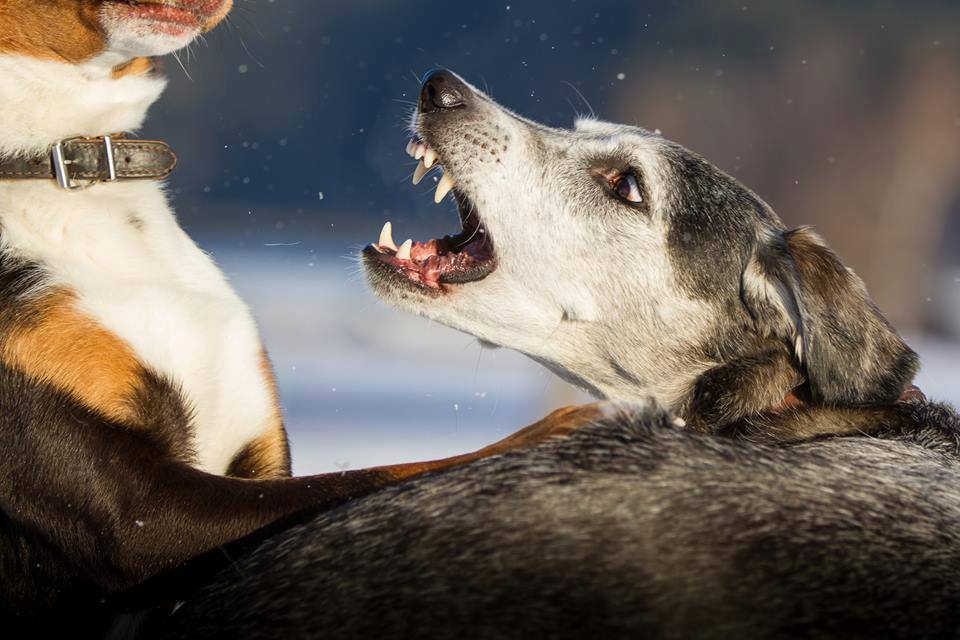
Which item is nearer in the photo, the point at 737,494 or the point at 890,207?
the point at 737,494

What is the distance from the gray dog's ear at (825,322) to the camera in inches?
118

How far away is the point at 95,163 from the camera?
3.13m

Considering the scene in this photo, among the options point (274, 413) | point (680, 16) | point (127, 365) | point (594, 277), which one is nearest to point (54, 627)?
point (127, 365)

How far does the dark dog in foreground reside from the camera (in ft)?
6.12

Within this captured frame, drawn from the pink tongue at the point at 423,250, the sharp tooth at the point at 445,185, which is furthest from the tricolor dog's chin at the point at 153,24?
the pink tongue at the point at 423,250

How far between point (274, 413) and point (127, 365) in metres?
0.63

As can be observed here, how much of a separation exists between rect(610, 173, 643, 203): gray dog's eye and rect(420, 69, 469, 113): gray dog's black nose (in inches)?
20.5

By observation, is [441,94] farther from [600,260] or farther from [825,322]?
[825,322]

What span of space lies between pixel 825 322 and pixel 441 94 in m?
1.29

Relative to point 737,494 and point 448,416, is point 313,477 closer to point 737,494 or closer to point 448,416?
point 737,494

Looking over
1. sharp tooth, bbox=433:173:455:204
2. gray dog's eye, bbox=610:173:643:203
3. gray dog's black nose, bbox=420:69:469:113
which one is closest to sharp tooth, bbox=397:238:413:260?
sharp tooth, bbox=433:173:455:204

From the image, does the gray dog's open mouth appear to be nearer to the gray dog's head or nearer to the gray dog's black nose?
the gray dog's head

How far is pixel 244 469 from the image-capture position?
3.26m

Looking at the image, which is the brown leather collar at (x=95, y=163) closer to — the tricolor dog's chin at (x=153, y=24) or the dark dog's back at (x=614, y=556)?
the tricolor dog's chin at (x=153, y=24)
